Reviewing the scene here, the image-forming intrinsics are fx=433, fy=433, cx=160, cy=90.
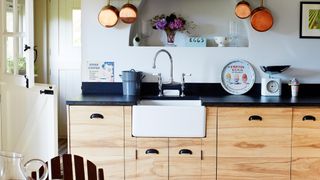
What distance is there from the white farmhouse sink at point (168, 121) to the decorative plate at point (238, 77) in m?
0.66

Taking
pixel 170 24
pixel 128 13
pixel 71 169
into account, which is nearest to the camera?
pixel 71 169

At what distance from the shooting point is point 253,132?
3.41m

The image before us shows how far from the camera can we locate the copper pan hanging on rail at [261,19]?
3824 millimetres

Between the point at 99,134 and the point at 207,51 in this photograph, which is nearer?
the point at 99,134

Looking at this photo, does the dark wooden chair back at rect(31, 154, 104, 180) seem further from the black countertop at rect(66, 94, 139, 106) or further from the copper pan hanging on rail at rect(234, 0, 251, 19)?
the copper pan hanging on rail at rect(234, 0, 251, 19)

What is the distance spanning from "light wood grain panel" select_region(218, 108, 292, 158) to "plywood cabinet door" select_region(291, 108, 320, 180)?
2.2 inches

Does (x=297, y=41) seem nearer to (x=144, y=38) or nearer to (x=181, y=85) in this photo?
(x=181, y=85)

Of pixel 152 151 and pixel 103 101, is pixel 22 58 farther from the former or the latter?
pixel 152 151

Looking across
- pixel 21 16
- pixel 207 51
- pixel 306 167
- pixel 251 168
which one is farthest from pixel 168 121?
pixel 21 16

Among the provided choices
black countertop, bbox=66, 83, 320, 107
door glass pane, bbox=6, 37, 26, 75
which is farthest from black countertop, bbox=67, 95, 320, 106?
door glass pane, bbox=6, 37, 26, 75

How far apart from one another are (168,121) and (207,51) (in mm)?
877

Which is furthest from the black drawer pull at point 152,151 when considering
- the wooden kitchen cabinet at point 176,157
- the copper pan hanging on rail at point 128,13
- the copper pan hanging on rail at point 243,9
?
the copper pan hanging on rail at point 243,9

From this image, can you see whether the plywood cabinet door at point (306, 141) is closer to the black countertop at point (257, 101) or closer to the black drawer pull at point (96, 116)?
the black countertop at point (257, 101)

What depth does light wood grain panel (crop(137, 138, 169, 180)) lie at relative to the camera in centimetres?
342
